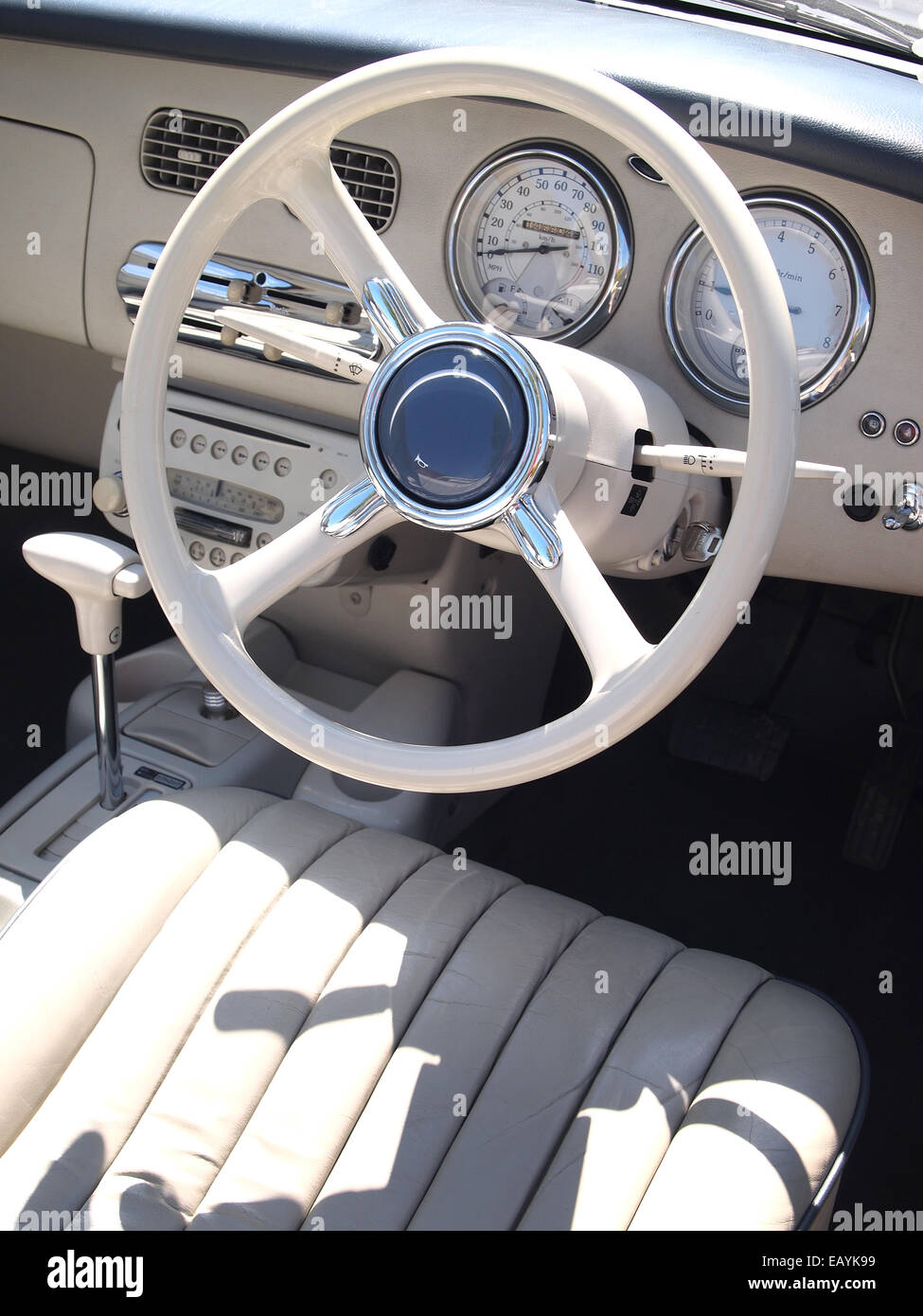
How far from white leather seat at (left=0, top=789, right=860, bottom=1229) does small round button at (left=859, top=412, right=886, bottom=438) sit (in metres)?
0.69

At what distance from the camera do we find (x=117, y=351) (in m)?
2.05

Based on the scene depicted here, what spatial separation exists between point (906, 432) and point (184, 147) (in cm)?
114

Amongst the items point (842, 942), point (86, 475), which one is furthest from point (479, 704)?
point (86, 475)

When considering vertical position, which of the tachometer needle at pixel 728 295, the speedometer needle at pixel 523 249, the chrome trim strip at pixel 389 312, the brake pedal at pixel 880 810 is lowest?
the brake pedal at pixel 880 810

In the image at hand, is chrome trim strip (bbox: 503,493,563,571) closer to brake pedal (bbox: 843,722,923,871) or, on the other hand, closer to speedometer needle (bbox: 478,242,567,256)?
speedometer needle (bbox: 478,242,567,256)

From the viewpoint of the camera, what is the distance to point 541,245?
1646 millimetres

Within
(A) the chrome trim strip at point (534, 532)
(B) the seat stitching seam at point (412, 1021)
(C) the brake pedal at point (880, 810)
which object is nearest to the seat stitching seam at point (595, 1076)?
(B) the seat stitching seam at point (412, 1021)

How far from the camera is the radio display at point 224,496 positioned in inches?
77.8

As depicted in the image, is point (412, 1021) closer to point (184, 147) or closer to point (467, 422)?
point (467, 422)

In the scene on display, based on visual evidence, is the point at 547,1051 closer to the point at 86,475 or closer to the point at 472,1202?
the point at 472,1202

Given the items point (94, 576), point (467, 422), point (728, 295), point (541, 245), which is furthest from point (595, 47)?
point (94, 576)

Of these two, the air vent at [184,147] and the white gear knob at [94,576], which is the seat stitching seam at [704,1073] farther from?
the air vent at [184,147]

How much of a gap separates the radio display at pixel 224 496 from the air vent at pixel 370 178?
0.47 m
